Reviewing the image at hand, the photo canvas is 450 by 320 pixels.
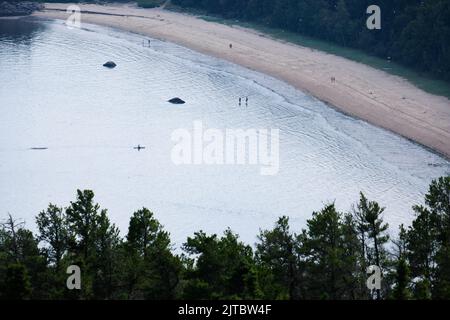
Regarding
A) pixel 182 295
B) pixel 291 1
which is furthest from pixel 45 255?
pixel 291 1

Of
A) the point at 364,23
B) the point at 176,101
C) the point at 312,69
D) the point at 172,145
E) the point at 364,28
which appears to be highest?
the point at 364,23

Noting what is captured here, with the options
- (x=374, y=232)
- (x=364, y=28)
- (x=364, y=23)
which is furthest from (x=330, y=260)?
(x=364, y=23)

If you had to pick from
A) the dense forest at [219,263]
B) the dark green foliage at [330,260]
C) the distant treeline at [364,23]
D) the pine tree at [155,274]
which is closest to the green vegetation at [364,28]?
the distant treeline at [364,23]

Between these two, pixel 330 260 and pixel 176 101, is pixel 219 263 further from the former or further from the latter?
pixel 176 101

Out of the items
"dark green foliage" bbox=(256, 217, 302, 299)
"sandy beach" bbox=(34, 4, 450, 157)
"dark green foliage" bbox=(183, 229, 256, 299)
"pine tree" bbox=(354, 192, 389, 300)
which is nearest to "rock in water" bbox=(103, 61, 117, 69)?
"sandy beach" bbox=(34, 4, 450, 157)

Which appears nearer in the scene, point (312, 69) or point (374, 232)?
point (374, 232)
